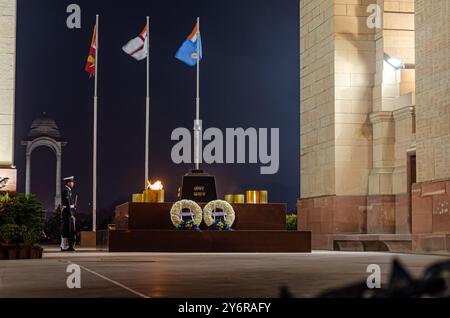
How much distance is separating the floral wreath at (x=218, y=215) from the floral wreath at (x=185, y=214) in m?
0.31

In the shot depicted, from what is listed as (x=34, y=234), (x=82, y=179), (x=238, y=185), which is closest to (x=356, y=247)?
(x=34, y=234)

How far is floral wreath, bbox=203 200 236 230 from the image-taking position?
27.3m

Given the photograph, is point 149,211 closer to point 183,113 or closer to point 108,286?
point 108,286

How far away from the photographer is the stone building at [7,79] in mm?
28453

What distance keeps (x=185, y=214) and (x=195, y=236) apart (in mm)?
868

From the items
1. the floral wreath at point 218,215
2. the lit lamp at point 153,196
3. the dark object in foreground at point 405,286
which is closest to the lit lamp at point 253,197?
the floral wreath at point 218,215

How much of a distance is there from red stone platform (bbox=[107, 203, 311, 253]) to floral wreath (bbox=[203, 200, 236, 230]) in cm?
38

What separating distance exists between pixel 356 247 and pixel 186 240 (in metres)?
7.47

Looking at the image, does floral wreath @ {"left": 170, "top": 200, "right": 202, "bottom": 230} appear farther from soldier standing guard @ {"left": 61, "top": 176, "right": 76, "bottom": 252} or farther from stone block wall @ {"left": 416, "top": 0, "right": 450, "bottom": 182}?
stone block wall @ {"left": 416, "top": 0, "right": 450, "bottom": 182}

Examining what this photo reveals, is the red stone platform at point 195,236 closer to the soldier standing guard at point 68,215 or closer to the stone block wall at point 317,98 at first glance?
the soldier standing guard at point 68,215

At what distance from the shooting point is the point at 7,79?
94.6 ft

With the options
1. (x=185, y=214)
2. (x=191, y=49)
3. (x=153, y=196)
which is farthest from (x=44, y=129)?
(x=185, y=214)

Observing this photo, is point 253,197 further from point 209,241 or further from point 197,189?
point 209,241
